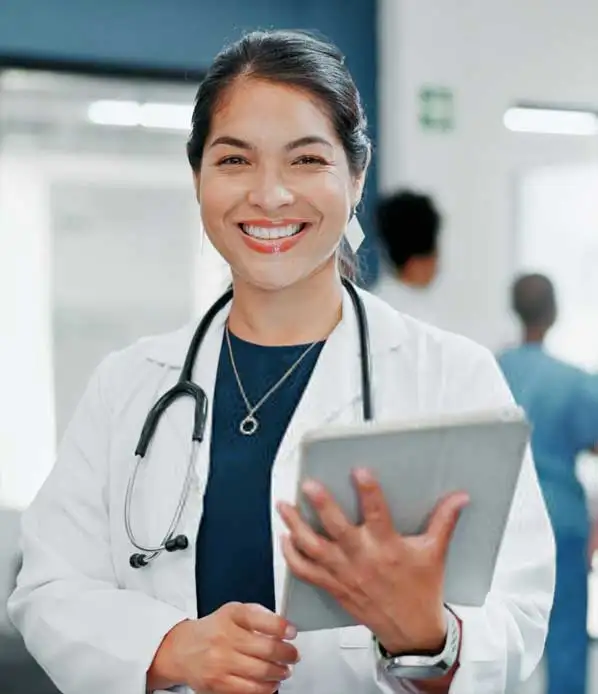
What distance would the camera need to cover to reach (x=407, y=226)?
271 cm

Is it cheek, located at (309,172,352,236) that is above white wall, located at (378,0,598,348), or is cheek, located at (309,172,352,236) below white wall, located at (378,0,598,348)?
below

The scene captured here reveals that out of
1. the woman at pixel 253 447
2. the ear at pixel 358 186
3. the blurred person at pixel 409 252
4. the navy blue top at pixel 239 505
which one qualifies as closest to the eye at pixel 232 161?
the woman at pixel 253 447

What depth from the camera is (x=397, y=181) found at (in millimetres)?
3518

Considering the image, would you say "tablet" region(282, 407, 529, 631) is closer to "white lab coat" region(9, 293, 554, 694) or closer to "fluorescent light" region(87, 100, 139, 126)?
"white lab coat" region(9, 293, 554, 694)

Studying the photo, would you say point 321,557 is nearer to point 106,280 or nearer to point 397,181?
point 106,280

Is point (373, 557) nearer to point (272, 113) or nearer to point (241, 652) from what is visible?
point (241, 652)

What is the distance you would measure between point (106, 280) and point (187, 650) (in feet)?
7.32

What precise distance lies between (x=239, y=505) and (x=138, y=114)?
2.31 metres

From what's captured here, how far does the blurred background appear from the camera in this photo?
3.07 meters

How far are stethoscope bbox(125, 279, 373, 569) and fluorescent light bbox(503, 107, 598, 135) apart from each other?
2689 mm

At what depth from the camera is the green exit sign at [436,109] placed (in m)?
3.54

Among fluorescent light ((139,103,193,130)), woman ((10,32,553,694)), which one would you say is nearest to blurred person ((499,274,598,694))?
fluorescent light ((139,103,193,130))

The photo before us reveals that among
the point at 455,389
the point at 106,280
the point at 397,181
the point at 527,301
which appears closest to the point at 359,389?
the point at 455,389

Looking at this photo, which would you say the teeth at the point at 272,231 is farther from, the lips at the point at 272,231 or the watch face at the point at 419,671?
the watch face at the point at 419,671
